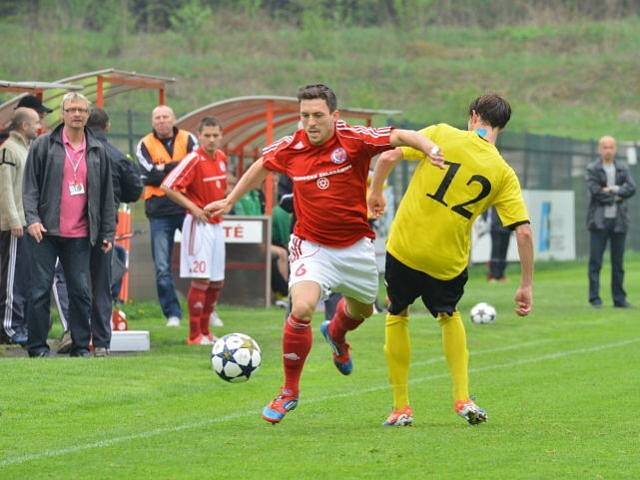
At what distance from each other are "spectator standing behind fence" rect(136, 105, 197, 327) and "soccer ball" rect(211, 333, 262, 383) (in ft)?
21.1

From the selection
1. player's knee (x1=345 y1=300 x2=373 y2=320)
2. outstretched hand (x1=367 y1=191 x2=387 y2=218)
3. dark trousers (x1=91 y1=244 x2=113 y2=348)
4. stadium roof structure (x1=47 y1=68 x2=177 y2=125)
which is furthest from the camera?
stadium roof structure (x1=47 y1=68 x2=177 y2=125)

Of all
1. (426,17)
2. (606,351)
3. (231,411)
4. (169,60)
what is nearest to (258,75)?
(169,60)

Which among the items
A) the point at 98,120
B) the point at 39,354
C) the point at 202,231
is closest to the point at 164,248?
the point at 202,231

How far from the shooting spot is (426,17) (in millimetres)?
66188

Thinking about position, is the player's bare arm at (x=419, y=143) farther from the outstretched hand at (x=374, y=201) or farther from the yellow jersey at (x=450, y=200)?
the outstretched hand at (x=374, y=201)

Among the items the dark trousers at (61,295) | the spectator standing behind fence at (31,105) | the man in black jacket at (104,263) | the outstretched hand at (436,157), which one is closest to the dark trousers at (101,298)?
the man in black jacket at (104,263)

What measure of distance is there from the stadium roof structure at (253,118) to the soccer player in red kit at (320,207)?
9897mm

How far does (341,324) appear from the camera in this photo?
10812 mm

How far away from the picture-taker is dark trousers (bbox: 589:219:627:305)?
21.2m

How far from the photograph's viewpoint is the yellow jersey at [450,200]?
9523 millimetres

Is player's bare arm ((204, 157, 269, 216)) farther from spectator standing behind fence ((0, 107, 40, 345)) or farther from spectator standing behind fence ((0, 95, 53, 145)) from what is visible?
spectator standing behind fence ((0, 95, 53, 145))

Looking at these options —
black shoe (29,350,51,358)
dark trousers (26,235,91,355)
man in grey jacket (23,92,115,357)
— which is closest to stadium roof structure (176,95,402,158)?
man in grey jacket (23,92,115,357)

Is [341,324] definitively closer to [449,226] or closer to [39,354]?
[449,226]

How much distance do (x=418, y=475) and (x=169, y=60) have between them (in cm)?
5027
